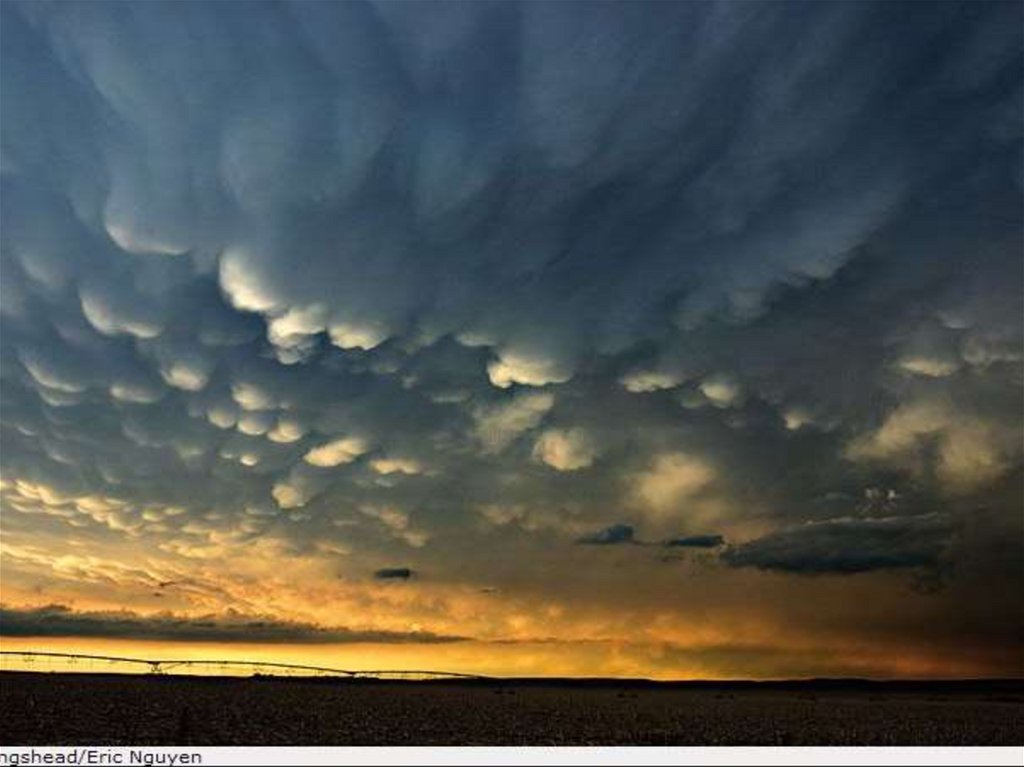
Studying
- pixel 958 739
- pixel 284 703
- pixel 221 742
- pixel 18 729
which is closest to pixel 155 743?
pixel 221 742

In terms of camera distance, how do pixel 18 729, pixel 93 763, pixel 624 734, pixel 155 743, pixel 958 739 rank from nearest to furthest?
pixel 93 763
pixel 155 743
pixel 18 729
pixel 624 734
pixel 958 739

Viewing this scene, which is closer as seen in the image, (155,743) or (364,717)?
(155,743)

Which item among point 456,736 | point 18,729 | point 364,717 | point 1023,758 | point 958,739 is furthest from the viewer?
point 364,717

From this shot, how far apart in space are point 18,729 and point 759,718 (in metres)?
70.8

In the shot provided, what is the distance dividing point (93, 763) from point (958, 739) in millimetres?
72324

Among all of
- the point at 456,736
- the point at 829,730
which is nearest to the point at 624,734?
the point at 456,736

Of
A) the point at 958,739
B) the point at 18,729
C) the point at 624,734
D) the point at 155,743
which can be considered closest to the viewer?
the point at 155,743

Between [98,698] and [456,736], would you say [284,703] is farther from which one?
[456,736]

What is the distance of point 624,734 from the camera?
68.8 meters

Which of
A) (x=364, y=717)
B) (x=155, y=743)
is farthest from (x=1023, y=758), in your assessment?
(x=364, y=717)

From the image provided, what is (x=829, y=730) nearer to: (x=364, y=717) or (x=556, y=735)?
(x=556, y=735)

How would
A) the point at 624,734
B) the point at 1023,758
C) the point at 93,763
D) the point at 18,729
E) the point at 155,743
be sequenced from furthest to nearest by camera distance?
the point at 624,734
the point at 18,729
the point at 155,743
the point at 93,763
the point at 1023,758

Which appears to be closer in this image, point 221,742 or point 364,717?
point 221,742

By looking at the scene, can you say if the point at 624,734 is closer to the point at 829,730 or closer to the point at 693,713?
the point at 829,730
